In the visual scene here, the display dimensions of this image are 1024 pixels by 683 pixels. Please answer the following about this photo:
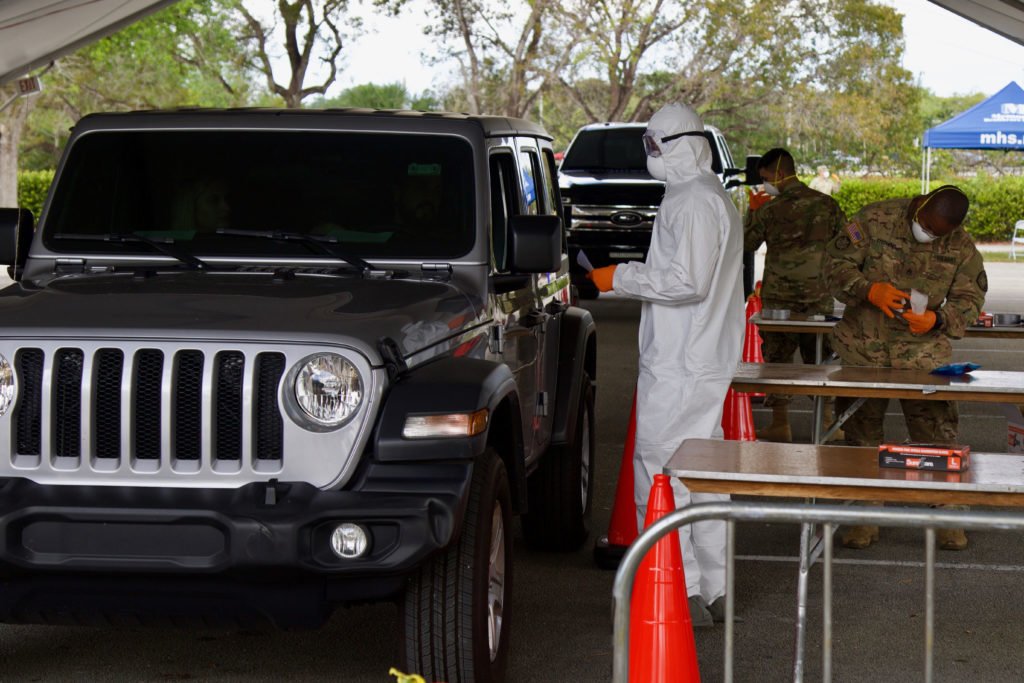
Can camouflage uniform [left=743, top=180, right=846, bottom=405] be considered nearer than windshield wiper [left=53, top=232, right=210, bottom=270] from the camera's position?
No

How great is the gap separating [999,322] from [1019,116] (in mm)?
16901

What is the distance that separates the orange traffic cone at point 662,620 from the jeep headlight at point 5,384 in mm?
1994

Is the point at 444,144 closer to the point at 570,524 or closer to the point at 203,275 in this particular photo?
the point at 203,275

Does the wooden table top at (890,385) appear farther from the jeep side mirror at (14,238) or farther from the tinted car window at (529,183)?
the jeep side mirror at (14,238)

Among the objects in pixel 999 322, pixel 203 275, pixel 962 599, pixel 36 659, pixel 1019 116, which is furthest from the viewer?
pixel 1019 116

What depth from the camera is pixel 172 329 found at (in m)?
4.49

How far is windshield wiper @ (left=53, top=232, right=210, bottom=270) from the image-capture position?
5.45m

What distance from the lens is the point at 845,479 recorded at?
467 centimetres

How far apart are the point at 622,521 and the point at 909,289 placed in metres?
2.02

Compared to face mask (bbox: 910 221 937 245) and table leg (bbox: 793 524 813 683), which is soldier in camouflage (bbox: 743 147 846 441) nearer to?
face mask (bbox: 910 221 937 245)

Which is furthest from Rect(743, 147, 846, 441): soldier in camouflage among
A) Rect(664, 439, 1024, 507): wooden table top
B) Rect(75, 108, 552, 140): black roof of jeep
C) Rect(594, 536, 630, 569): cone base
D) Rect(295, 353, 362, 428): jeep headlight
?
Rect(295, 353, 362, 428): jeep headlight

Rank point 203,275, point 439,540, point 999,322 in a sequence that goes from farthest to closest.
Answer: point 999,322
point 203,275
point 439,540

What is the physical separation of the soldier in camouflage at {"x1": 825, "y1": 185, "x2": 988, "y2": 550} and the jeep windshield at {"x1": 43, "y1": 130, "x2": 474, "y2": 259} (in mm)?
2744

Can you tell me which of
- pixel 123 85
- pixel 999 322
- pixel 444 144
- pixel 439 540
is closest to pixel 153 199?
pixel 444 144
